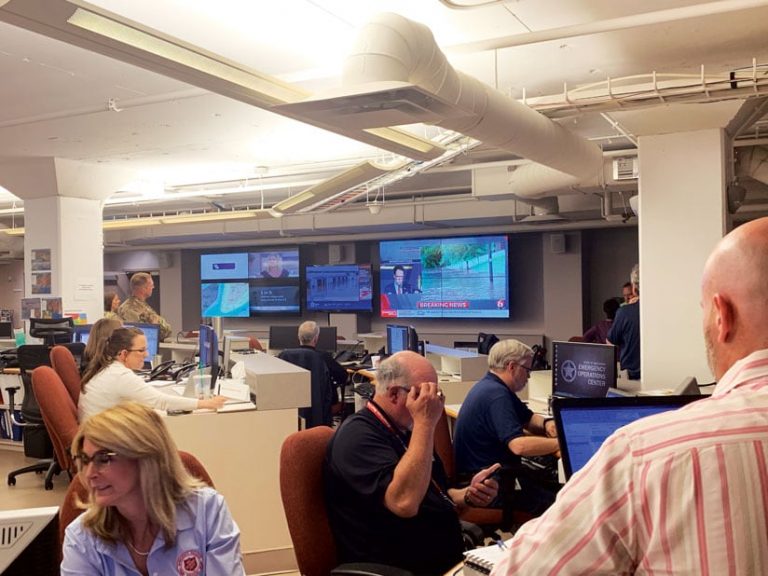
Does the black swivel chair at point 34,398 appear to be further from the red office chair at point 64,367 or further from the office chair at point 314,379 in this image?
the office chair at point 314,379

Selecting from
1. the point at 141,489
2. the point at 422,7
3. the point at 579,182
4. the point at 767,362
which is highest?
the point at 422,7

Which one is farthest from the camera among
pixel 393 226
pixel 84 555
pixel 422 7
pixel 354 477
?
pixel 393 226

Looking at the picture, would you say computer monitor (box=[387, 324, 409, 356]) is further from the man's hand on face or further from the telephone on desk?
the man's hand on face

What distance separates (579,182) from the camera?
7316mm

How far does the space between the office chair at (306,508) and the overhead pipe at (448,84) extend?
1.60 meters

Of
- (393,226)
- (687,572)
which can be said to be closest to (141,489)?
(687,572)

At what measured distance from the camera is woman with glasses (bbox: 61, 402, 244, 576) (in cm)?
209

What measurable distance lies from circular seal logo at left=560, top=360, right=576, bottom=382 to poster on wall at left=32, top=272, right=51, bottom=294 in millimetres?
6034

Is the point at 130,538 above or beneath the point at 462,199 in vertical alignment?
beneath

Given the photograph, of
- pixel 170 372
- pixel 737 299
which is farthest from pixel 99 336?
pixel 737 299

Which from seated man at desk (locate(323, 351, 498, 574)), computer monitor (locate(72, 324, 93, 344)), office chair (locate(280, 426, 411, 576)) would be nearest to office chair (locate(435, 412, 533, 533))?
seated man at desk (locate(323, 351, 498, 574))

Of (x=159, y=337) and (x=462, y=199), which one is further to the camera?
(x=462, y=199)

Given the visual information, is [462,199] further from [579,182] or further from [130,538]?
[130,538]

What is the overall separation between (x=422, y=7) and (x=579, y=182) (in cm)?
369
